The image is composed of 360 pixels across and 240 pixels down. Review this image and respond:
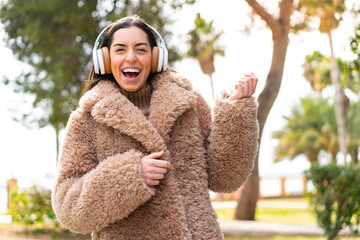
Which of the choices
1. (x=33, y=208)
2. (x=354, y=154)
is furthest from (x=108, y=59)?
(x=354, y=154)

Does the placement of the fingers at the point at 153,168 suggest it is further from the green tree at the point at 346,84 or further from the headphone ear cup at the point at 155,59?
the green tree at the point at 346,84

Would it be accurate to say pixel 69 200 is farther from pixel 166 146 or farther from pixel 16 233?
pixel 16 233

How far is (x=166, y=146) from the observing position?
2.17 m

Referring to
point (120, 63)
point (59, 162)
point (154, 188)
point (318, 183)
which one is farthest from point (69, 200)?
point (318, 183)

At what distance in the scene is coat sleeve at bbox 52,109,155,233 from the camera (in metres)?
1.99

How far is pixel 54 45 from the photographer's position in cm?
1310

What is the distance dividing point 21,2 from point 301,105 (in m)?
21.1

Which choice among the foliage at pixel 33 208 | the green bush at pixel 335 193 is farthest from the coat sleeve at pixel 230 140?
the foliage at pixel 33 208

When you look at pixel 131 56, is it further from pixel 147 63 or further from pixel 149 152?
pixel 149 152

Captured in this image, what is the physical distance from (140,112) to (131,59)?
254 mm

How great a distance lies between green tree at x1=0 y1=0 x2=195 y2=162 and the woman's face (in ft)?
31.4

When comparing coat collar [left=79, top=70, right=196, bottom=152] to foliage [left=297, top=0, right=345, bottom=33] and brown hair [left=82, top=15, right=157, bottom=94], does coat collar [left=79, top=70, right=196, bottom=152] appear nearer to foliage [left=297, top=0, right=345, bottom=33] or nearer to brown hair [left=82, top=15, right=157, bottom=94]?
brown hair [left=82, top=15, right=157, bottom=94]

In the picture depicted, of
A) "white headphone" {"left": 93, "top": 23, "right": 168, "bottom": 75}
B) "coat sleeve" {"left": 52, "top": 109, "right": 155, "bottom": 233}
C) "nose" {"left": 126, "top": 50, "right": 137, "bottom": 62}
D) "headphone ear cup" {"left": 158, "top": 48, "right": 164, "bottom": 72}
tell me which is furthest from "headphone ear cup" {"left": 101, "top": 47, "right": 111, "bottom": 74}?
"coat sleeve" {"left": 52, "top": 109, "right": 155, "bottom": 233}

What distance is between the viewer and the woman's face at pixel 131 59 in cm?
222
